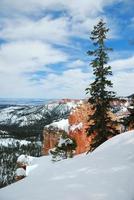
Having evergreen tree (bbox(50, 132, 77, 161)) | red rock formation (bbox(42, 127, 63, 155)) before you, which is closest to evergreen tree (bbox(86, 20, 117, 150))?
evergreen tree (bbox(50, 132, 77, 161))

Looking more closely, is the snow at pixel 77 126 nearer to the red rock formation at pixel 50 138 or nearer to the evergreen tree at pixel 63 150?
the evergreen tree at pixel 63 150

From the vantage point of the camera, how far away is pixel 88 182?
14461 millimetres

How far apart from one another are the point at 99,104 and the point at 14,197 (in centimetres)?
2247

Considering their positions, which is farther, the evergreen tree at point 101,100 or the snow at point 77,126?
the snow at point 77,126

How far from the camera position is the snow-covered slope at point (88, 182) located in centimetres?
1317

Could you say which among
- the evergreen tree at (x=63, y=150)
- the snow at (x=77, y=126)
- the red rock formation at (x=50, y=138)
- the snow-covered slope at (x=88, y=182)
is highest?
the snow-covered slope at (x=88, y=182)

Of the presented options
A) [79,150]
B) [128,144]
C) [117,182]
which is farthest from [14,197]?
[79,150]

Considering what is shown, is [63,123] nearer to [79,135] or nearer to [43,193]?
[79,135]

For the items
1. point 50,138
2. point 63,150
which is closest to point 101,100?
point 63,150

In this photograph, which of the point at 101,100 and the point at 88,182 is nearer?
the point at 88,182

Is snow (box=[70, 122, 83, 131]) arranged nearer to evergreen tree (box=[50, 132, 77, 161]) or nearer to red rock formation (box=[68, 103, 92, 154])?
red rock formation (box=[68, 103, 92, 154])

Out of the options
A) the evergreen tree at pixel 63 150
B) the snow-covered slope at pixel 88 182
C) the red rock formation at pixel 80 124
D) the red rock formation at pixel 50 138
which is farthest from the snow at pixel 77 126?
the snow-covered slope at pixel 88 182

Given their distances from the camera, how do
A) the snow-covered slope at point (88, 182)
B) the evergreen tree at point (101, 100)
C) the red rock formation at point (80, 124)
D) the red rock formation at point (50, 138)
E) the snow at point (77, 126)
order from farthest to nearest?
the red rock formation at point (50, 138), the snow at point (77, 126), the red rock formation at point (80, 124), the evergreen tree at point (101, 100), the snow-covered slope at point (88, 182)

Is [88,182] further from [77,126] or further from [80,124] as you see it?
[77,126]
